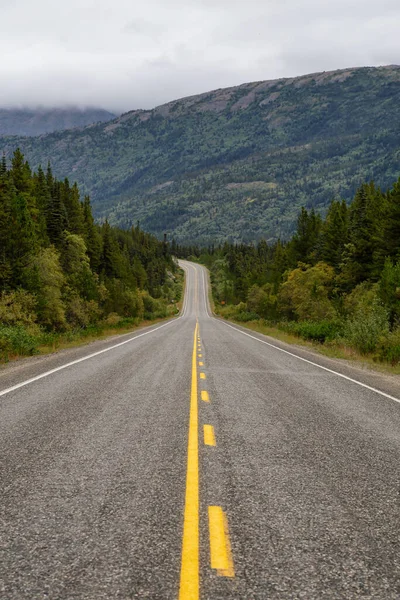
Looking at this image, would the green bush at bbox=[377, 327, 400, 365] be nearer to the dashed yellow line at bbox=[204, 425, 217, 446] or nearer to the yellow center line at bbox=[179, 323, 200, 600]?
the dashed yellow line at bbox=[204, 425, 217, 446]

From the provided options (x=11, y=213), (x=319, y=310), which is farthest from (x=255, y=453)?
(x=319, y=310)

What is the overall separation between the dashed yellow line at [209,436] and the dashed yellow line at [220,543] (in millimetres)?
2020

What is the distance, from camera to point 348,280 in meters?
45.4

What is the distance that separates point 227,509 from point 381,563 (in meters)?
1.35

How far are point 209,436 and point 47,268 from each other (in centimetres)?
3069

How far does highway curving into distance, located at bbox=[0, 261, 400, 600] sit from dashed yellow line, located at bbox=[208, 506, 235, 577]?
0.01 meters

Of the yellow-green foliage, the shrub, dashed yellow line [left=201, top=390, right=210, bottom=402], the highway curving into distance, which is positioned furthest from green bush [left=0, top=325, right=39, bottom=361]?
the yellow-green foliage

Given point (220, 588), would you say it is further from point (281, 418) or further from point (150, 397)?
point (150, 397)

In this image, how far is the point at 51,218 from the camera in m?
45.8

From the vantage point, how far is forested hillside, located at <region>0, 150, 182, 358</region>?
2708 centimetres

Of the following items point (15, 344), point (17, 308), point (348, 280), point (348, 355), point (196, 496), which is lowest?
point (348, 355)

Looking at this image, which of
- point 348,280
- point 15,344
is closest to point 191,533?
point 15,344

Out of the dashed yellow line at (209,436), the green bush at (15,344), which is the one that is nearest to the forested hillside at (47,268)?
the green bush at (15,344)

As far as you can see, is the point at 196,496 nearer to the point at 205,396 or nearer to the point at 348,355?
the point at 205,396
